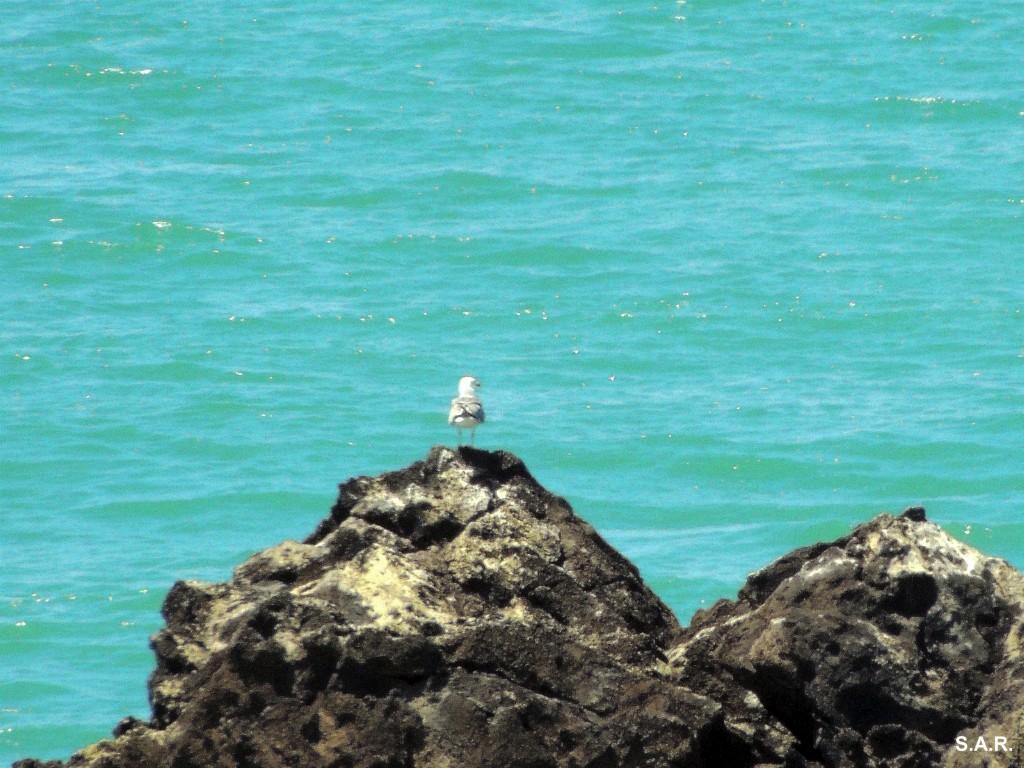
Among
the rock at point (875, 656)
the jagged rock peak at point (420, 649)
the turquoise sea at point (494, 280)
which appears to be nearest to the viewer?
the jagged rock peak at point (420, 649)

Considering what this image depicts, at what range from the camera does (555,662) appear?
7.36 metres

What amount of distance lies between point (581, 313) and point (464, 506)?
1840cm

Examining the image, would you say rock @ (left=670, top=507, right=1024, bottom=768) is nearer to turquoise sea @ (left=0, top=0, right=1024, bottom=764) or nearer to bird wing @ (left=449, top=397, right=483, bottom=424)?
bird wing @ (left=449, top=397, right=483, bottom=424)

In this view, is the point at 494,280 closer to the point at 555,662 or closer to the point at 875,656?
the point at 555,662

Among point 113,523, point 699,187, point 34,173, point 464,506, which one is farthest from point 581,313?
point 464,506

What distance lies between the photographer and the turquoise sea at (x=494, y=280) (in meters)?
21.0

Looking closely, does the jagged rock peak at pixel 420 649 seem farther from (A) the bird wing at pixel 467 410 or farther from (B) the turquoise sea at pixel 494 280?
(B) the turquoise sea at pixel 494 280

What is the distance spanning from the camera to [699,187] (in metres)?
30.5

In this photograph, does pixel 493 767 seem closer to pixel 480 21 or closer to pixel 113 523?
pixel 113 523

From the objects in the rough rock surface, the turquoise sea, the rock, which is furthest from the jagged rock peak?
the turquoise sea

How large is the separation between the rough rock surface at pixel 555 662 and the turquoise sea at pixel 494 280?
929 centimetres

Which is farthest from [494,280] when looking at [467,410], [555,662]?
[555,662]

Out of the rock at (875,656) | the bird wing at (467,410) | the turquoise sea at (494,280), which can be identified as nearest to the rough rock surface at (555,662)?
the rock at (875,656)

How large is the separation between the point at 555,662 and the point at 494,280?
20.4m
